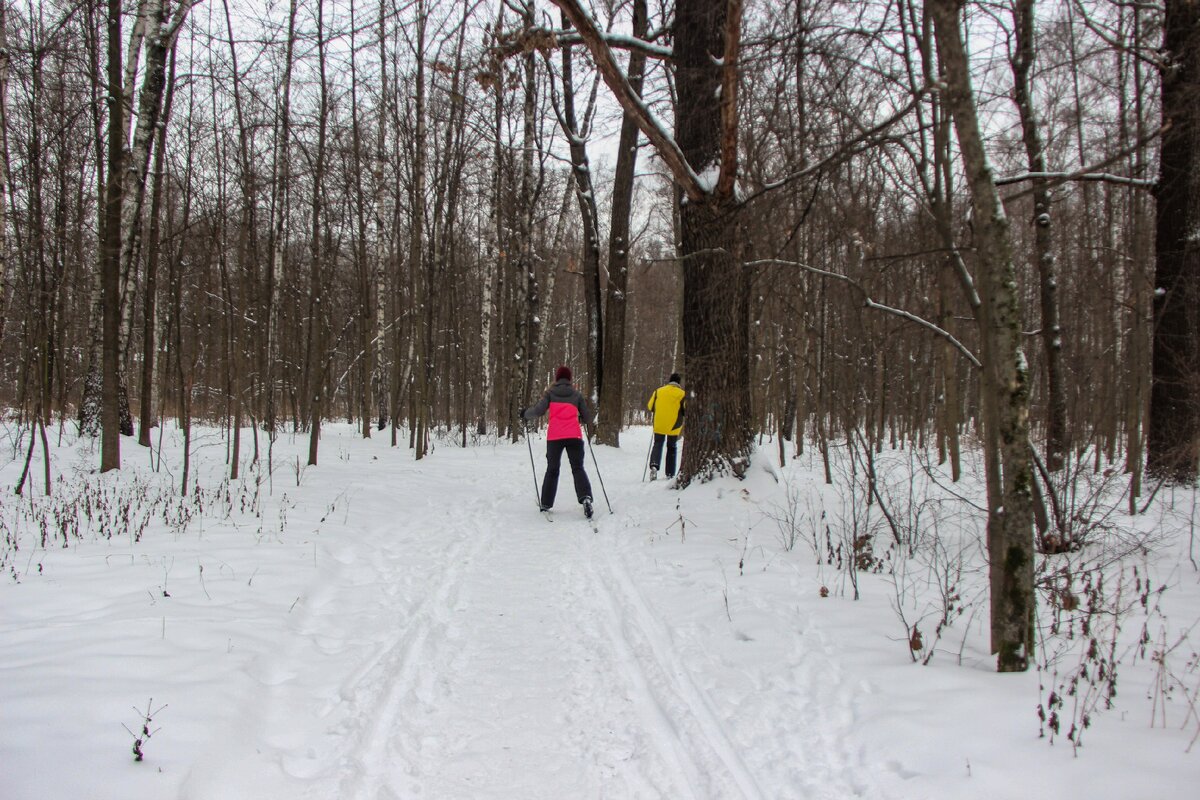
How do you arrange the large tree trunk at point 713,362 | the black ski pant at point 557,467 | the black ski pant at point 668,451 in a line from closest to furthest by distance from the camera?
1. the large tree trunk at point 713,362
2. the black ski pant at point 557,467
3. the black ski pant at point 668,451

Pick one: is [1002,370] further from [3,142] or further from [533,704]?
[3,142]

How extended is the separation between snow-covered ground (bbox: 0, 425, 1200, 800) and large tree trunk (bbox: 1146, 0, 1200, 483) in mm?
820

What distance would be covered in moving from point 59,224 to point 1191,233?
20.0 metres

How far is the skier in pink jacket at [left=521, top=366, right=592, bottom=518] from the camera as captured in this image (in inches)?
332

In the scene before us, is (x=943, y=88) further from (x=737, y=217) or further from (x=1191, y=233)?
(x=1191, y=233)

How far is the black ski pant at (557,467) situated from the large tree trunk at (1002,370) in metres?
5.59

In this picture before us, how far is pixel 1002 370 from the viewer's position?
10.4 feet

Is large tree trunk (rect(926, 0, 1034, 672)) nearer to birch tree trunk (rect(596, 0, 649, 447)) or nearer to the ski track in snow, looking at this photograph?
the ski track in snow

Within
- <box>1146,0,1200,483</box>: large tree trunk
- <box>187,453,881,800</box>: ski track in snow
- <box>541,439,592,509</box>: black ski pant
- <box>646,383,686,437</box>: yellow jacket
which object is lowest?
<box>187,453,881,800</box>: ski track in snow

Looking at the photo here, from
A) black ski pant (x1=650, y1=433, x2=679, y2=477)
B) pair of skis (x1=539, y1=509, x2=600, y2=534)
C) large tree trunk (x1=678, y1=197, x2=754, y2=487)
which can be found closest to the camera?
pair of skis (x1=539, y1=509, x2=600, y2=534)

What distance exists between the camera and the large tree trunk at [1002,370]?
3.16 meters

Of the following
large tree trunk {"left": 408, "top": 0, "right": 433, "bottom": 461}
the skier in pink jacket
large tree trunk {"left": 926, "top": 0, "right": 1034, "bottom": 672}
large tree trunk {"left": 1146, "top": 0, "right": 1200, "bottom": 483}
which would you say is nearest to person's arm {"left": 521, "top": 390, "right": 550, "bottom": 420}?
the skier in pink jacket

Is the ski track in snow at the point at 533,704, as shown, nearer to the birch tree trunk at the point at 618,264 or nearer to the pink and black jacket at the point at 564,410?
the pink and black jacket at the point at 564,410

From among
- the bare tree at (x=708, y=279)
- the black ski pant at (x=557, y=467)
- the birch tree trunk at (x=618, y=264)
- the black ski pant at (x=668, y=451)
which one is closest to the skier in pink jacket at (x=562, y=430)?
the black ski pant at (x=557, y=467)
